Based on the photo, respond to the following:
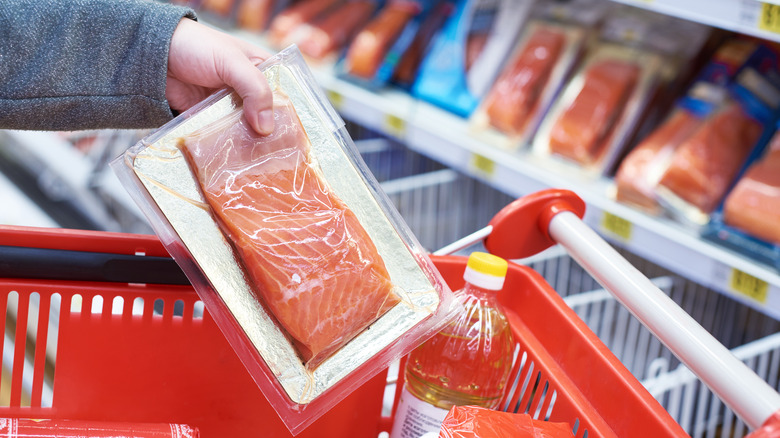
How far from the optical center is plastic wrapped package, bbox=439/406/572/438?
75 cm

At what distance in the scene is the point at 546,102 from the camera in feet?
6.19

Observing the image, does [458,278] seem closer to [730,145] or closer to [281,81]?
[281,81]

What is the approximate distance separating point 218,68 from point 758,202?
41.2 inches

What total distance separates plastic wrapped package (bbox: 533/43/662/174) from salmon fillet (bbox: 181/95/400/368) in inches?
40.1

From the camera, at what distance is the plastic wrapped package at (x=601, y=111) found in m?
1.75

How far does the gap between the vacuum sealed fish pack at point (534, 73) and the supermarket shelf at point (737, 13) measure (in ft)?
1.73

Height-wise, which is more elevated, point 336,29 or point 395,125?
point 336,29

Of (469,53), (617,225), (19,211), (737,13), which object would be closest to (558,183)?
(617,225)

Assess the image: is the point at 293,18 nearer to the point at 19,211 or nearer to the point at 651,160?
the point at 19,211

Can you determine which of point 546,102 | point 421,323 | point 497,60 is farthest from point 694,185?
point 421,323

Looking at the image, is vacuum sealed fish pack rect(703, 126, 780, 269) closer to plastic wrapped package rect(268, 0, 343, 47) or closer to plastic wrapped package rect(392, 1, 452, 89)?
plastic wrapped package rect(392, 1, 452, 89)

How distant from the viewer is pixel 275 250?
825mm

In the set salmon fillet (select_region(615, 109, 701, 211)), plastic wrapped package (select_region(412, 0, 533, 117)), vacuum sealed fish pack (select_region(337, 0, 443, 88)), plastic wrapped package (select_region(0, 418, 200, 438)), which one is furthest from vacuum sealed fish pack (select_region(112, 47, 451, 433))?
vacuum sealed fish pack (select_region(337, 0, 443, 88))

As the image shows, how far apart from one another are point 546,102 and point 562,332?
3.52 ft
